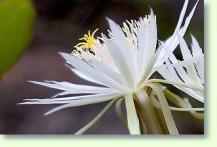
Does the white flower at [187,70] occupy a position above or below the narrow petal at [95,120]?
above

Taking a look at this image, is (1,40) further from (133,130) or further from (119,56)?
(133,130)

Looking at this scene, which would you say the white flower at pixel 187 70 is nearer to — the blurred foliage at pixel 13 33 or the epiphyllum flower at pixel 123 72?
the epiphyllum flower at pixel 123 72

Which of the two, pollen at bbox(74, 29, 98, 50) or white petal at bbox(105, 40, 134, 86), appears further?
pollen at bbox(74, 29, 98, 50)

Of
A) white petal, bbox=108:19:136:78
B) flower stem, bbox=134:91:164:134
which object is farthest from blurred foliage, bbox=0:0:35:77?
flower stem, bbox=134:91:164:134

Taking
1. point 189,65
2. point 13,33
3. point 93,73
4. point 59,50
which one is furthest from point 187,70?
point 13,33

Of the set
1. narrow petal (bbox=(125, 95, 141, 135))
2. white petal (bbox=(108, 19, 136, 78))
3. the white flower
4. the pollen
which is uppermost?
the pollen

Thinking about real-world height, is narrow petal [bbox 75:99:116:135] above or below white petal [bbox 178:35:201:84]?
below

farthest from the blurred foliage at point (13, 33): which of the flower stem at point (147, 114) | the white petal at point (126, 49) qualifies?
the flower stem at point (147, 114)

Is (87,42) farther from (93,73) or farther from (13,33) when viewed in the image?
(13,33)

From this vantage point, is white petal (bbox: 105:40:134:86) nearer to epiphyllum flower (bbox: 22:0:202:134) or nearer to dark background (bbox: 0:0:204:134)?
epiphyllum flower (bbox: 22:0:202:134)
